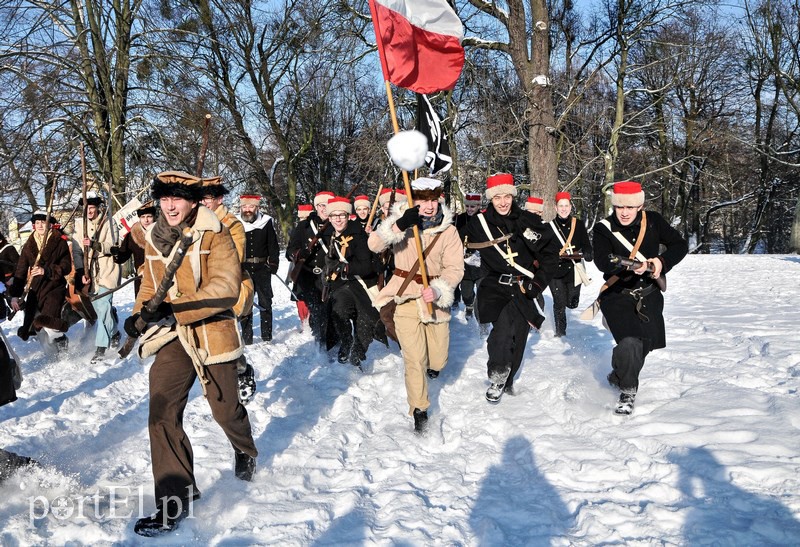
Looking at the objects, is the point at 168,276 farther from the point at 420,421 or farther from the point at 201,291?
the point at 420,421

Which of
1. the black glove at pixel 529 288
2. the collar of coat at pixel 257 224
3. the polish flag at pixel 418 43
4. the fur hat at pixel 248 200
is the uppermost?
the polish flag at pixel 418 43

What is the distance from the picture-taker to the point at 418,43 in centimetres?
569

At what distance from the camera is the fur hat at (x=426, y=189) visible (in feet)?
16.2

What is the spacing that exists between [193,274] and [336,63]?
13.5m

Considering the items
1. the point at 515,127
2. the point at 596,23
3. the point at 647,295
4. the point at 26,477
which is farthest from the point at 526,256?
the point at 596,23

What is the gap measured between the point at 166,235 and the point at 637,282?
3549 mm

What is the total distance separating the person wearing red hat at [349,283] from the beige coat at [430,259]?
202cm

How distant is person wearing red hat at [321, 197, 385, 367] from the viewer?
7.32 m

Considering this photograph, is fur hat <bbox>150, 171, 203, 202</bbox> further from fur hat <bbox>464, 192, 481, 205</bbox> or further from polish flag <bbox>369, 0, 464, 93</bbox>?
fur hat <bbox>464, 192, 481, 205</bbox>

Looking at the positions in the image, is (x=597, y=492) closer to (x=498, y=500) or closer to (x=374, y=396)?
(x=498, y=500)

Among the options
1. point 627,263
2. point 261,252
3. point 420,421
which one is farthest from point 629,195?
point 261,252

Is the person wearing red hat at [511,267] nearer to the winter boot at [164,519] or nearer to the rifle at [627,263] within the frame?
the rifle at [627,263]

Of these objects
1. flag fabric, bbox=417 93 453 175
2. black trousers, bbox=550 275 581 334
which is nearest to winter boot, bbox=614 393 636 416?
flag fabric, bbox=417 93 453 175

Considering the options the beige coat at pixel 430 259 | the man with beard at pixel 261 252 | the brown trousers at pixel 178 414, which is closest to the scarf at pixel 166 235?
the brown trousers at pixel 178 414
